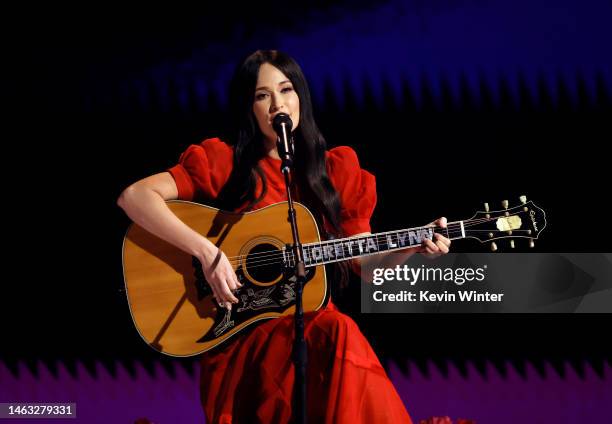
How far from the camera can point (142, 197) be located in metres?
2.41

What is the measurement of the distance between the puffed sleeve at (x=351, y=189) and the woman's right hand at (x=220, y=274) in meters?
0.50

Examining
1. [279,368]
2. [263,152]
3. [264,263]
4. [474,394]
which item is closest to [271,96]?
[263,152]

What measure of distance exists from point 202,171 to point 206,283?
422mm

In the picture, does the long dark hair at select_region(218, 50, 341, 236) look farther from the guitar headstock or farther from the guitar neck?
the guitar headstock

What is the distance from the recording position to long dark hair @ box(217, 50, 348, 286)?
8.21ft

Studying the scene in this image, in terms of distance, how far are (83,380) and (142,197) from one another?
1074 millimetres

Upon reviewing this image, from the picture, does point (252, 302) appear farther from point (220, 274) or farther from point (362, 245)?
point (362, 245)

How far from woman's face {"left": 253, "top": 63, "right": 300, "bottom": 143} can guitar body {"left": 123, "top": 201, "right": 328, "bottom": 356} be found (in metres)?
0.37

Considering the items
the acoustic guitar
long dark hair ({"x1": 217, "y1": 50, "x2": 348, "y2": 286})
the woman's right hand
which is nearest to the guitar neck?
the acoustic guitar

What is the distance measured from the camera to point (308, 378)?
7.18 ft

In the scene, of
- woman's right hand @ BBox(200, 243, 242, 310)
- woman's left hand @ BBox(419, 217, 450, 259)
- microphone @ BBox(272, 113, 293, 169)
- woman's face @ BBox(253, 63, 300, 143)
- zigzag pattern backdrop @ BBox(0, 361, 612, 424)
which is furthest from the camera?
zigzag pattern backdrop @ BBox(0, 361, 612, 424)

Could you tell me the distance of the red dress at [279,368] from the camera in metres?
2.12

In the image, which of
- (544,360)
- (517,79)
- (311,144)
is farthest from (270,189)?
(544,360)

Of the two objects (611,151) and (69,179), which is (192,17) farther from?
(611,151)
